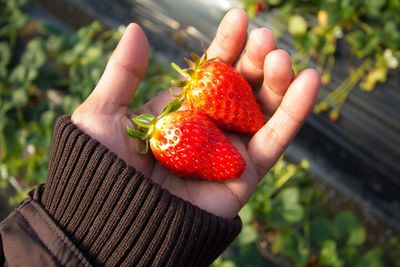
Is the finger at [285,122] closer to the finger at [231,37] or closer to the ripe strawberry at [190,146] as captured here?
the ripe strawberry at [190,146]

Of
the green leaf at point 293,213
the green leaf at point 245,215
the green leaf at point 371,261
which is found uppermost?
the green leaf at point 371,261

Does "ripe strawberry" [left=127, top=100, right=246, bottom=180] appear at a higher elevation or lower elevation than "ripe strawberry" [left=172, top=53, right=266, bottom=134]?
lower

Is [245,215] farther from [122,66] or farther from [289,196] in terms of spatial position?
[122,66]

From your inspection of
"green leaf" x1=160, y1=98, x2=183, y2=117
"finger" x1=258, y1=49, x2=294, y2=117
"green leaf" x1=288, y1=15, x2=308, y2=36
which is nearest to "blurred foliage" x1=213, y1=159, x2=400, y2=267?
"finger" x1=258, y1=49, x2=294, y2=117

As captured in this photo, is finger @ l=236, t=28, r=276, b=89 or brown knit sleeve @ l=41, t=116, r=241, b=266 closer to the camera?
brown knit sleeve @ l=41, t=116, r=241, b=266

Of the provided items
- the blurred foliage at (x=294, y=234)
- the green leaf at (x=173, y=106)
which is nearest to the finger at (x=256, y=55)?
the green leaf at (x=173, y=106)

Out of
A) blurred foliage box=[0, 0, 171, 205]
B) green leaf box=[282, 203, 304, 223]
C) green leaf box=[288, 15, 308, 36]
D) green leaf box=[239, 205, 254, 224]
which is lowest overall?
blurred foliage box=[0, 0, 171, 205]

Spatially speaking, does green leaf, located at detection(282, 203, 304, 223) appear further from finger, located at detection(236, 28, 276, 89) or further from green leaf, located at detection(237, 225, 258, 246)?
finger, located at detection(236, 28, 276, 89)
